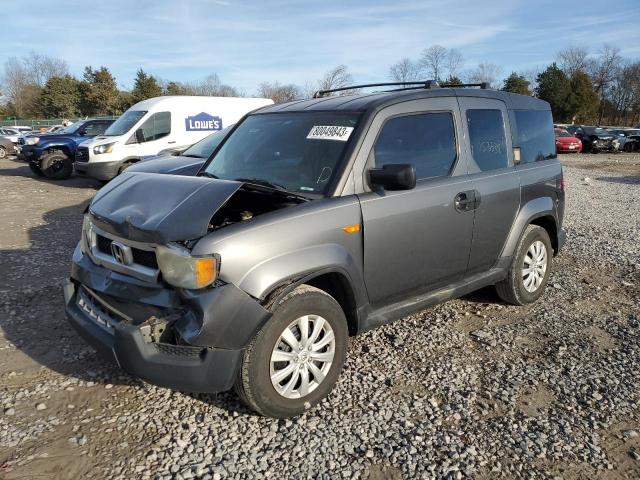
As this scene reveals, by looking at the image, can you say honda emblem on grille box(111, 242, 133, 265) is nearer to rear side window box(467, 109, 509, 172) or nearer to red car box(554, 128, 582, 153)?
rear side window box(467, 109, 509, 172)

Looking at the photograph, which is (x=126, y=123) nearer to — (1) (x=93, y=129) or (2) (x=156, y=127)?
(2) (x=156, y=127)

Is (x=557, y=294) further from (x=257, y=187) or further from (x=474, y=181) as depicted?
(x=257, y=187)

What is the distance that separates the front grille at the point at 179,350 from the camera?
8.56ft

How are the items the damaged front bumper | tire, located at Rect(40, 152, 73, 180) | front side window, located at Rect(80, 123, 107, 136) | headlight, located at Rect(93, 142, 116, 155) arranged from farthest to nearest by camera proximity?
front side window, located at Rect(80, 123, 107, 136) → tire, located at Rect(40, 152, 73, 180) → headlight, located at Rect(93, 142, 116, 155) → the damaged front bumper

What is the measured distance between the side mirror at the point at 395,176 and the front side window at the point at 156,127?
33.2ft

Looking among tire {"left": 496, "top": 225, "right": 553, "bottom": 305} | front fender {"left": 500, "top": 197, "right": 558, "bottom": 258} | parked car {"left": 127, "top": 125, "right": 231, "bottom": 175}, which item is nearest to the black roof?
front fender {"left": 500, "top": 197, "right": 558, "bottom": 258}

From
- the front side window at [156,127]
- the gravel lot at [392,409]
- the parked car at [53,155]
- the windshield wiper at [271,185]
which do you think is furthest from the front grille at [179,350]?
the parked car at [53,155]

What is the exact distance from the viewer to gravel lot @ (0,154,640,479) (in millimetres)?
2605

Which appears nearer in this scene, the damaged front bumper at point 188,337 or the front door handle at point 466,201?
the damaged front bumper at point 188,337

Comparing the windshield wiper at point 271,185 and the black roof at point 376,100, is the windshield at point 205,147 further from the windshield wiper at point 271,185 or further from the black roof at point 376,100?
the windshield wiper at point 271,185

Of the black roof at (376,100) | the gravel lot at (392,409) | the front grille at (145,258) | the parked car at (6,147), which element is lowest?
the parked car at (6,147)

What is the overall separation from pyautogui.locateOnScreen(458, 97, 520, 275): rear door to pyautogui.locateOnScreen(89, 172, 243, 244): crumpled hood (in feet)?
6.72

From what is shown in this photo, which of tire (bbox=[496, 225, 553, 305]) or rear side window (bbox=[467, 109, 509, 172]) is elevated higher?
rear side window (bbox=[467, 109, 509, 172])

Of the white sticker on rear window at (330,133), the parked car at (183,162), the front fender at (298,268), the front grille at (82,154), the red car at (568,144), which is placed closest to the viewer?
the front fender at (298,268)
